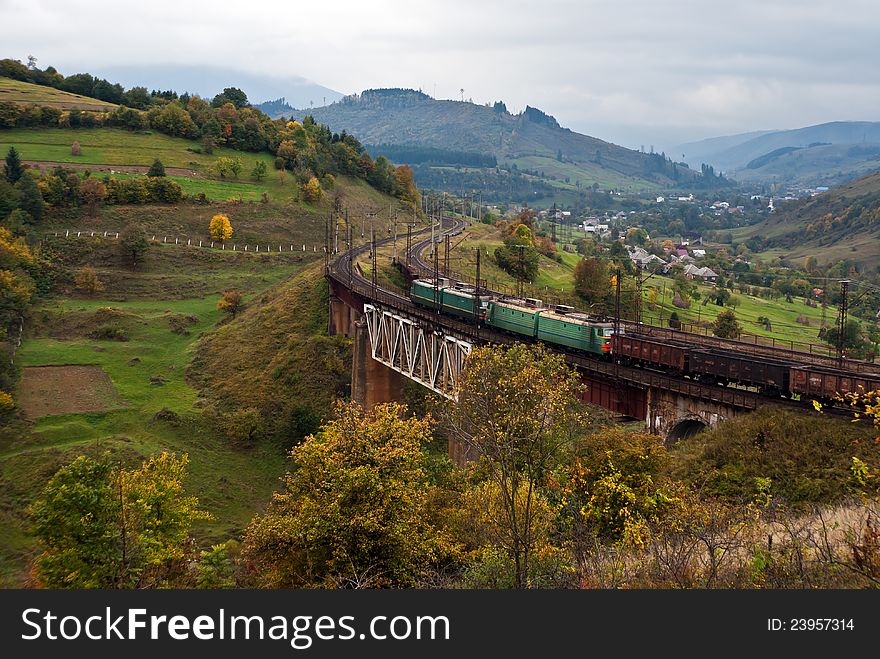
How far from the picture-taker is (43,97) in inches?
5615

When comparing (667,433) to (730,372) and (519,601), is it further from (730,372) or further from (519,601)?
(519,601)

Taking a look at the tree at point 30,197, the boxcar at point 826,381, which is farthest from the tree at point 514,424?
the tree at point 30,197

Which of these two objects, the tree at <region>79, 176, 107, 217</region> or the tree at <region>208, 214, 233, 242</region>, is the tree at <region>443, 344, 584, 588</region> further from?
the tree at <region>79, 176, 107, 217</region>

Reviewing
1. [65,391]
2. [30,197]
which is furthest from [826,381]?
[30,197]

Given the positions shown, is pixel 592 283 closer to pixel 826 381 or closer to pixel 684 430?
pixel 684 430

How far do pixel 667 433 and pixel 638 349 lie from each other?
5.77m

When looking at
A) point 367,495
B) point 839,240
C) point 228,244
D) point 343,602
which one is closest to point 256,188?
point 228,244

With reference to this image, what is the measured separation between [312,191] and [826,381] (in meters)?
106

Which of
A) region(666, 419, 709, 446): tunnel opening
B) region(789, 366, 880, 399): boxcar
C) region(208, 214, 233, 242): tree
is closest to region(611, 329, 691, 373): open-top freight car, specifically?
region(666, 419, 709, 446): tunnel opening

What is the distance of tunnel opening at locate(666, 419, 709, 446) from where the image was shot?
36.8m

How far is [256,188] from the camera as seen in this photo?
126750 mm

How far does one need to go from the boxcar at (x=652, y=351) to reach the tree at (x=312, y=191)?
93083mm

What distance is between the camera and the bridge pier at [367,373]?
208 ft

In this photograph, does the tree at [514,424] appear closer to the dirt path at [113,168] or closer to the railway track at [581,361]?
the railway track at [581,361]
